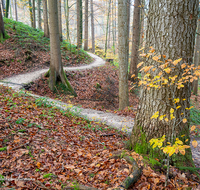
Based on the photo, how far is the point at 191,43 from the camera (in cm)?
280

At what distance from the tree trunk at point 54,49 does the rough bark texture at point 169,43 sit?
7147 mm

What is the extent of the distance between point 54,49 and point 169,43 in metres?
7.74

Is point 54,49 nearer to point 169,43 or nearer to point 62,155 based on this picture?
point 62,155

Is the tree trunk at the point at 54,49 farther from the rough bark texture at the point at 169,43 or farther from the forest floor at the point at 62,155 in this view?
the rough bark texture at the point at 169,43

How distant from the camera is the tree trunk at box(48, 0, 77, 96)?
8.52 meters

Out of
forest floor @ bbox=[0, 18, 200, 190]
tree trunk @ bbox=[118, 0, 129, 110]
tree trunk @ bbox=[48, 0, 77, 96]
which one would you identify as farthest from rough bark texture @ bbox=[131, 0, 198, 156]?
tree trunk @ bbox=[48, 0, 77, 96]

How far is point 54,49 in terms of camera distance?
9.05 meters

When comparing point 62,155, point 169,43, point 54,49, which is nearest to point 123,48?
point 54,49

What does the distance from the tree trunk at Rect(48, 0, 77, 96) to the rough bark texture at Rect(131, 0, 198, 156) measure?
23.4 feet

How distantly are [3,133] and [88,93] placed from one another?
24.2ft

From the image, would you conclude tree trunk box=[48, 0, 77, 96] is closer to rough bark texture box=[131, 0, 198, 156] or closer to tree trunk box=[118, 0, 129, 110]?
tree trunk box=[118, 0, 129, 110]

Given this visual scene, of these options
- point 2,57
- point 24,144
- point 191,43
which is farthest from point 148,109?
point 2,57

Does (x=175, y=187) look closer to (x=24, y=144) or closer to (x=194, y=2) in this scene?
(x=24, y=144)

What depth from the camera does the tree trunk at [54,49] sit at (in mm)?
8523
